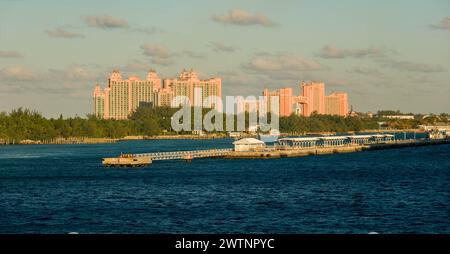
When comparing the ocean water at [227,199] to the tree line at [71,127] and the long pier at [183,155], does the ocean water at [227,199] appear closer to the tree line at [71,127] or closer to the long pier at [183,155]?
the long pier at [183,155]

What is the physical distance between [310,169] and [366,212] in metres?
29.3

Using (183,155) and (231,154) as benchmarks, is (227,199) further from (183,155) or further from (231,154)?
(231,154)

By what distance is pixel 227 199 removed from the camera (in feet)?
124

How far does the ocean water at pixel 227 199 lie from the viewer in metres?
27.9

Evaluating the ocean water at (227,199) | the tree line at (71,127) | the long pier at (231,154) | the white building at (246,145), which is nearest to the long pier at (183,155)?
the long pier at (231,154)

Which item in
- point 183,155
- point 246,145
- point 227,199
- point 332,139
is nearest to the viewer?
point 227,199

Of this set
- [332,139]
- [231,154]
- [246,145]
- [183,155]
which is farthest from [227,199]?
[332,139]

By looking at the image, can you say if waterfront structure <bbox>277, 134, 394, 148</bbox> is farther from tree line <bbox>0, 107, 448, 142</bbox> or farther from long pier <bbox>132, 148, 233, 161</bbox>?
tree line <bbox>0, 107, 448, 142</bbox>

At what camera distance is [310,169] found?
201 feet

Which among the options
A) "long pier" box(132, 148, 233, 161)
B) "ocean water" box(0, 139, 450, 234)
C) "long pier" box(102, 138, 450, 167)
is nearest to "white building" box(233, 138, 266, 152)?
"long pier" box(102, 138, 450, 167)

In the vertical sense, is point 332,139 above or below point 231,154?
above

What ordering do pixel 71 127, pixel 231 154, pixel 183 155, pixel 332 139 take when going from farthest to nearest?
1. pixel 71 127
2. pixel 332 139
3. pixel 231 154
4. pixel 183 155
